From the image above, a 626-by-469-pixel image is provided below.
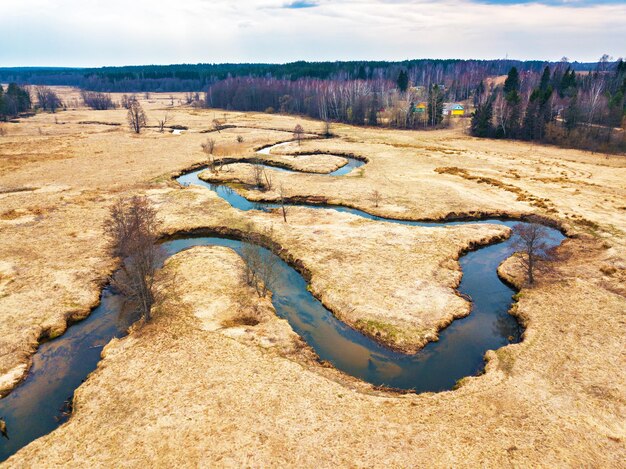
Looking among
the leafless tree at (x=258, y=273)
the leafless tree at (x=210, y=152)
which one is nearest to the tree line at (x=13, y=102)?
the leafless tree at (x=210, y=152)

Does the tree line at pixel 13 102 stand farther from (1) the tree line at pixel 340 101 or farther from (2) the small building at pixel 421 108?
(2) the small building at pixel 421 108

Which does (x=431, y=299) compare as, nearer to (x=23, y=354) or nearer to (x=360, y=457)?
(x=360, y=457)

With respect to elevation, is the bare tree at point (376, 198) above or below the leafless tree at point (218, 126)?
below

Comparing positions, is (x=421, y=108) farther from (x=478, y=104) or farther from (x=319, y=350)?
(x=319, y=350)

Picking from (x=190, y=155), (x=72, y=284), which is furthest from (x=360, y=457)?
(x=190, y=155)

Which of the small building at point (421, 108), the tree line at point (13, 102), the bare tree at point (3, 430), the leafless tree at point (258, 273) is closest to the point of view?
the bare tree at point (3, 430)

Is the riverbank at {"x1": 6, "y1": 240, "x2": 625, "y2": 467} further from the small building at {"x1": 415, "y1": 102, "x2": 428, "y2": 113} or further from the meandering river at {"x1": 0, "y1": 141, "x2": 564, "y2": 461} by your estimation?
the small building at {"x1": 415, "y1": 102, "x2": 428, "y2": 113}

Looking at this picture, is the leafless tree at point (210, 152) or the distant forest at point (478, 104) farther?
the distant forest at point (478, 104)

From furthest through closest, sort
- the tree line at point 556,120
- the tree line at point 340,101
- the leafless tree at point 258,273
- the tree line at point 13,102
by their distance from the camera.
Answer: the tree line at point 13,102 < the tree line at point 340,101 < the tree line at point 556,120 < the leafless tree at point 258,273
